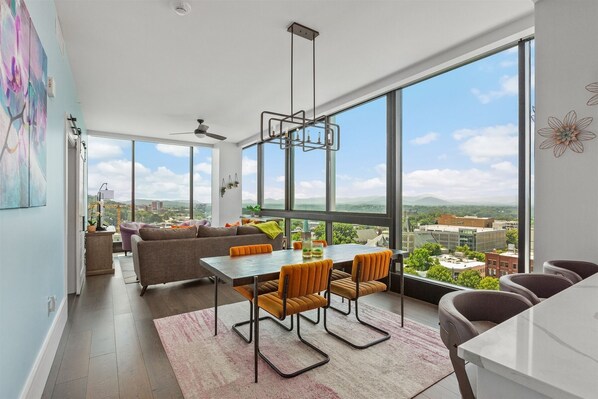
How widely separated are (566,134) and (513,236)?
1148mm

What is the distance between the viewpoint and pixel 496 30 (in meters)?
2.93

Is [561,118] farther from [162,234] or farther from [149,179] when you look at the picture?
[149,179]

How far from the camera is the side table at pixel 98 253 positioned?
498cm

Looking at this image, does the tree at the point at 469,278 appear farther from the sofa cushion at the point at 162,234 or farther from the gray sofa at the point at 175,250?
the sofa cushion at the point at 162,234

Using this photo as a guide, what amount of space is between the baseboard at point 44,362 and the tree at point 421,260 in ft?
12.1

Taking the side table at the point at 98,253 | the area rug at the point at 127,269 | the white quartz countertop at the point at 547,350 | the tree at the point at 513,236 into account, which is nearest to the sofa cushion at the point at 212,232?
the area rug at the point at 127,269

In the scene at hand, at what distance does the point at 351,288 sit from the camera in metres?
2.71

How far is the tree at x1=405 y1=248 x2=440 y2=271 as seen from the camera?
12.5ft

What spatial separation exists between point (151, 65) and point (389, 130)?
3102mm

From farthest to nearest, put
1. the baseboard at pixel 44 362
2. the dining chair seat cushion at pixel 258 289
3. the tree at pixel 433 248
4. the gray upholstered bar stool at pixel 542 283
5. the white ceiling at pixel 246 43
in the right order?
the tree at pixel 433 248
the white ceiling at pixel 246 43
the dining chair seat cushion at pixel 258 289
the baseboard at pixel 44 362
the gray upholstered bar stool at pixel 542 283

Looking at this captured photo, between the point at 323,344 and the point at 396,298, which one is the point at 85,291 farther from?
the point at 396,298

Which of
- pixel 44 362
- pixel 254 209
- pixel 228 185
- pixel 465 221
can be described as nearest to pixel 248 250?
pixel 44 362

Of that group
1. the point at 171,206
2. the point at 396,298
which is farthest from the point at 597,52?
the point at 171,206

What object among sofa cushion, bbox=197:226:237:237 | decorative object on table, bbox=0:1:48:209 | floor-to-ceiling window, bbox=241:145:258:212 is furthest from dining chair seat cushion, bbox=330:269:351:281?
floor-to-ceiling window, bbox=241:145:258:212
